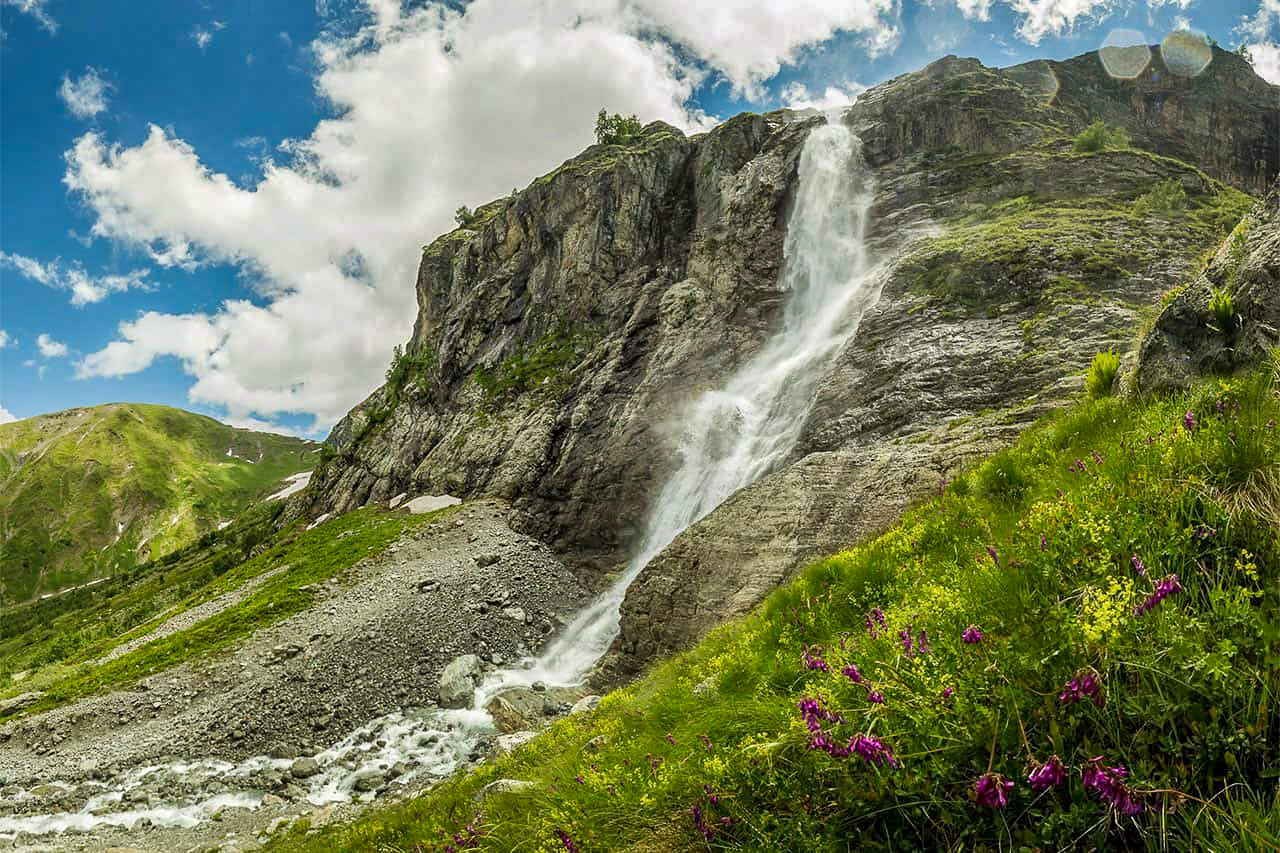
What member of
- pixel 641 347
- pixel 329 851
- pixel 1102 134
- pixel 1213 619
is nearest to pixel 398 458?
pixel 641 347

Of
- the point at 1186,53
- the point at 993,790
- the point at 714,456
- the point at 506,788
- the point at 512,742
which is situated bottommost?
the point at 512,742

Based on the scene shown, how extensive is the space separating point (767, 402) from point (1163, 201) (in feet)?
96.5

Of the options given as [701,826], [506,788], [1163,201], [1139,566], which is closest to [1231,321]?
[1139,566]

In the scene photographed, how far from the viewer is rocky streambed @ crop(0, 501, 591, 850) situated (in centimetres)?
1941

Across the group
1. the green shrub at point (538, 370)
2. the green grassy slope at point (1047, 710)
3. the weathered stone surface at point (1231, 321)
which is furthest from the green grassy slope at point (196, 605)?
the weathered stone surface at point (1231, 321)

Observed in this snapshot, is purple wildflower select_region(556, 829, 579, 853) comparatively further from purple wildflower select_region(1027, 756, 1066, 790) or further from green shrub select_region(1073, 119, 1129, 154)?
green shrub select_region(1073, 119, 1129, 154)

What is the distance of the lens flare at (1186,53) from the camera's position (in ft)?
229

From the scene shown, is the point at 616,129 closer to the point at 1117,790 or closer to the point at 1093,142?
the point at 1093,142

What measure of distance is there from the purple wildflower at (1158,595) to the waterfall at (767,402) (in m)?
26.4

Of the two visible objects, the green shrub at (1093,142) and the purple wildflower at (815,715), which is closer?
the purple wildflower at (815,715)

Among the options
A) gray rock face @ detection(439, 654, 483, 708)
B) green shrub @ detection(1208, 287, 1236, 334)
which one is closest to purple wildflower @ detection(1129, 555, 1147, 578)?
green shrub @ detection(1208, 287, 1236, 334)

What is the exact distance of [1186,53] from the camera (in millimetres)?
71625

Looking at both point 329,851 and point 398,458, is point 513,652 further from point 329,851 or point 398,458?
point 398,458

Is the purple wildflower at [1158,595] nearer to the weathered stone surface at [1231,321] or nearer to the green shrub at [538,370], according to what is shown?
the weathered stone surface at [1231,321]
